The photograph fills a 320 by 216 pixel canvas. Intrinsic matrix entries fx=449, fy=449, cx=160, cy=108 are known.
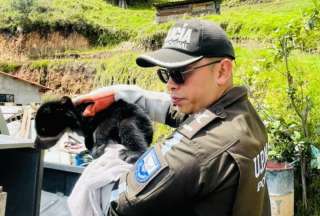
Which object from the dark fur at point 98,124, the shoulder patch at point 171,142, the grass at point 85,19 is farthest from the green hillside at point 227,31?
the shoulder patch at point 171,142

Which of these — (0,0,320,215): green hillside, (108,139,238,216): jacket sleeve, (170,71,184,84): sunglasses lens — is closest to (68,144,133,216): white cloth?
(108,139,238,216): jacket sleeve

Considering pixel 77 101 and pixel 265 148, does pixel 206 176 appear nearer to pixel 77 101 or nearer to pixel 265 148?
pixel 265 148

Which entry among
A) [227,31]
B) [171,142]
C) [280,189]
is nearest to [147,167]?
[171,142]

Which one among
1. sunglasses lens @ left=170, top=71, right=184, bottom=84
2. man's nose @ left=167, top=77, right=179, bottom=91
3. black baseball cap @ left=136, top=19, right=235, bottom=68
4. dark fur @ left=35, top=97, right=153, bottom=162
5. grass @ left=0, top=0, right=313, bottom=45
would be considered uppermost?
black baseball cap @ left=136, top=19, right=235, bottom=68

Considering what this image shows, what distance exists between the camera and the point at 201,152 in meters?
1.02

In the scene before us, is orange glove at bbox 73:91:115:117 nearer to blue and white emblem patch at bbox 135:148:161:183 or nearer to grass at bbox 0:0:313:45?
blue and white emblem patch at bbox 135:148:161:183

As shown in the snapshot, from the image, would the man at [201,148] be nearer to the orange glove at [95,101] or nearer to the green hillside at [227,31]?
the orange glove at [95,101]

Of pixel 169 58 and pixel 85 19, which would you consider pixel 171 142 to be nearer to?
pixel 169 58

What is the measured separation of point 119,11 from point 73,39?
17.7 ft

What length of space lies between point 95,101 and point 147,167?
443 millimetres

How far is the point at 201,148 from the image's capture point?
1.03 metres

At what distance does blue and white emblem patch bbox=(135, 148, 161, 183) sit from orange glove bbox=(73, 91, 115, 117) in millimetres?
397

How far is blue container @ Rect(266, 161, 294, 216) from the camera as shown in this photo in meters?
3.68

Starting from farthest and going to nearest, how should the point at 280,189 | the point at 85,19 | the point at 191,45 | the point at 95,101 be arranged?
the point at 85,19 < the point at 280,189 < the point at 95,101 < the point at 191,45
